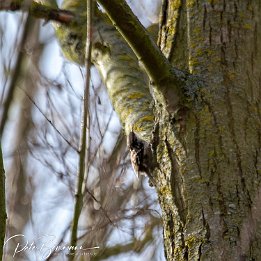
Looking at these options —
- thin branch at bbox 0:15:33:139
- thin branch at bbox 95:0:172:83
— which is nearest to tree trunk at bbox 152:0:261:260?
thin branch at bbox 95:0:172:83

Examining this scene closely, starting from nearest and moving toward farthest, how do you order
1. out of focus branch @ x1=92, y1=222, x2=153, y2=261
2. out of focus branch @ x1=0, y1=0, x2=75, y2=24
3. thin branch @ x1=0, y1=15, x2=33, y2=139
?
1. thin branch @ x1=0, y1=15, x2=33, y2=139
2. out of focus branch @ x1=0, y1=0, x2=75, y2=24
3. out of focus branch @ x1=92, y1=222, x2=153, y2=261

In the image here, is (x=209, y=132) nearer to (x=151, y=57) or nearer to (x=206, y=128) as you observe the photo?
(x=206, y=128)

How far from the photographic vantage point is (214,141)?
1.83m

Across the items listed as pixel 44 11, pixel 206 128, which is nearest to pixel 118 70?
pixel 44 11

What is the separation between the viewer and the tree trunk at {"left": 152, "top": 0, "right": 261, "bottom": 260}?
5.65 ft

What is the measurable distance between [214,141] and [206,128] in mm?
42

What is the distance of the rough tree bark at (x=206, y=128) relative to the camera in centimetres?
173

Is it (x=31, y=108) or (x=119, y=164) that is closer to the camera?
(x=119, y=164)

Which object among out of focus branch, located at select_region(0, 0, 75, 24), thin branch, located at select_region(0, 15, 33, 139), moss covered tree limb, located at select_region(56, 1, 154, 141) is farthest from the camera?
out of focus branch, located at select_region(0, 0, 75, 24)

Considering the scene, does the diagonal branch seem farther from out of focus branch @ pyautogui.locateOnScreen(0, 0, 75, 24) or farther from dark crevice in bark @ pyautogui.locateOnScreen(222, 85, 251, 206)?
out of focus branch @ pyautogui.locateOnScreen(0, 0, 75, 24)

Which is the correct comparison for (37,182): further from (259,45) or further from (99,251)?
(259,45)

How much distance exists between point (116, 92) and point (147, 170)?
1.32 feet

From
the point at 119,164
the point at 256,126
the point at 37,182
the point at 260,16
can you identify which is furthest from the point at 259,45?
the point at 37,182

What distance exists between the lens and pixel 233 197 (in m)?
1.75
